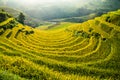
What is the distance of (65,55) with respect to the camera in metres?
51.1

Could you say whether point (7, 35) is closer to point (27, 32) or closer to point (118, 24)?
point (27, 32)

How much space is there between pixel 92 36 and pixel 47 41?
37.5 feet

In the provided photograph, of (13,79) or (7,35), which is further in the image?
(7,35)

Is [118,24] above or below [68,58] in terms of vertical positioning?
above

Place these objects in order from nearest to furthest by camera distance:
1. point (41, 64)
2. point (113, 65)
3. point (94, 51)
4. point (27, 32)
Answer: point (41, 64)
point (113, 65)
point (94, 51)
point (27, 32)

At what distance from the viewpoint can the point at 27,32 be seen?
239ft

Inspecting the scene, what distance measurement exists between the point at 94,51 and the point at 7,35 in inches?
927

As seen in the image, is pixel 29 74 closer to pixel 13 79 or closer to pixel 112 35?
pixel 13 79

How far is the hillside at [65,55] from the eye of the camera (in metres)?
39.1

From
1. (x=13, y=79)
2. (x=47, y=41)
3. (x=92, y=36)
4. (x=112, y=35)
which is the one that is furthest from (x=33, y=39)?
(x=13, y=79)

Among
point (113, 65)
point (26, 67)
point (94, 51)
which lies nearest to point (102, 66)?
point (113, 65)

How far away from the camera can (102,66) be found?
47594 mm

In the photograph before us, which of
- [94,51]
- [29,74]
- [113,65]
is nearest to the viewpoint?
[29,74]

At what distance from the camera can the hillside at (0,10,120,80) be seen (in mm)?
39062
